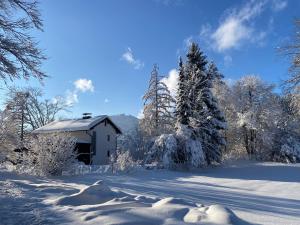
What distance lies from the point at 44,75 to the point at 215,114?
79.9ft

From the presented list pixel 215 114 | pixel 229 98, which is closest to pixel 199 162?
pixel 215 114

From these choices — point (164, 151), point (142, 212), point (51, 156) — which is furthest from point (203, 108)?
point (142, 212)

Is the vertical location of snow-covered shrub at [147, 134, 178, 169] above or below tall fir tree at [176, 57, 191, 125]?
below

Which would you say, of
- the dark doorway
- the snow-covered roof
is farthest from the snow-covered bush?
the dark doorway

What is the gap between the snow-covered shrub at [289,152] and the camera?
3747 centimetres

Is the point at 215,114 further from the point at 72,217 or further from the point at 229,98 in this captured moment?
the point at 72,217

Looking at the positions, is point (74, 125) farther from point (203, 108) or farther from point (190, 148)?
point (190, 148)

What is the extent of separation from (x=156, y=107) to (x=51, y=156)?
24.8 m

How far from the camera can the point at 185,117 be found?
1203 inches

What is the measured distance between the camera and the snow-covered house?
3600 centimetres

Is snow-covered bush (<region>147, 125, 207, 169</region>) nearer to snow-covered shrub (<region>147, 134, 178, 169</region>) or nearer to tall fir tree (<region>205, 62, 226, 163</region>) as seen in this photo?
snow-covered shrub (<region>147, 134, 178, 169</region>)

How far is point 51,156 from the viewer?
16.1 m

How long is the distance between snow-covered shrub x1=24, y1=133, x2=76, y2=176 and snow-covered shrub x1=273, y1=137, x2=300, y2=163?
28185 mm

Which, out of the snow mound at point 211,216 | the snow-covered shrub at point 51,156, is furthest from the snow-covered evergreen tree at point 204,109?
the snow mound at point 211,216
